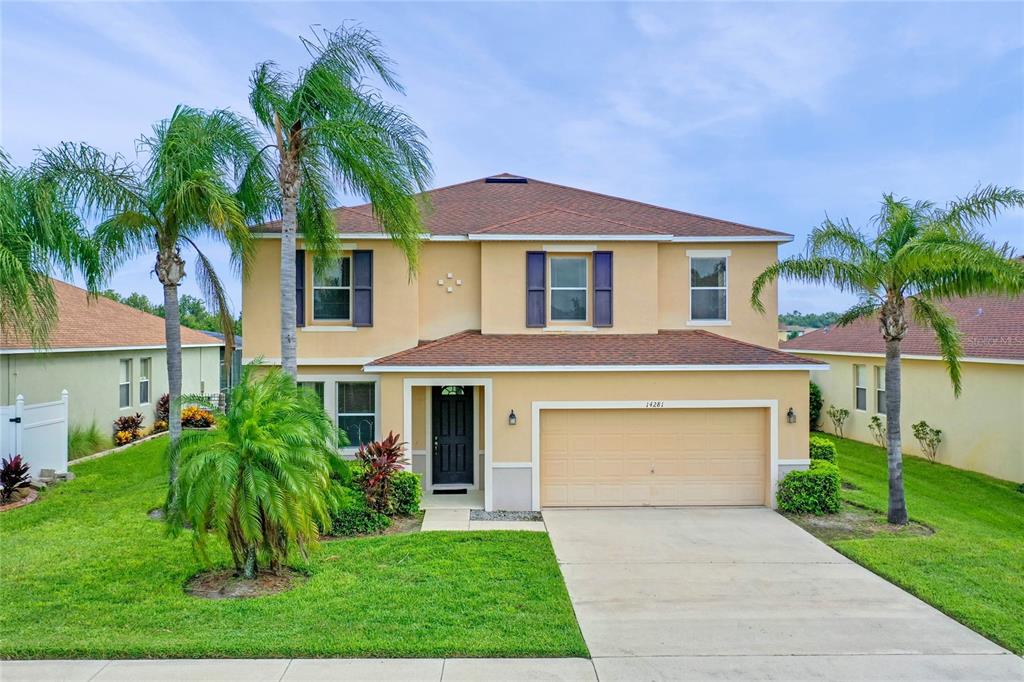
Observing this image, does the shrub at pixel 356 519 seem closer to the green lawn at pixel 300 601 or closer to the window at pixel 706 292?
the green lawn at pixel 300 601

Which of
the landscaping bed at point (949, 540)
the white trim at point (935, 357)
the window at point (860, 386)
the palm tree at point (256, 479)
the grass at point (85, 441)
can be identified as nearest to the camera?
the palm tree at point (256, 479)

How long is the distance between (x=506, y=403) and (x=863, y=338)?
51.9ft

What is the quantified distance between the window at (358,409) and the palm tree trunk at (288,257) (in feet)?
8.57

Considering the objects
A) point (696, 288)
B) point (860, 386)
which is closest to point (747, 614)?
point (696, 288)

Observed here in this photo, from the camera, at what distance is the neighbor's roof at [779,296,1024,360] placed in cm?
1598

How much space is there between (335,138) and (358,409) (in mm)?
6108

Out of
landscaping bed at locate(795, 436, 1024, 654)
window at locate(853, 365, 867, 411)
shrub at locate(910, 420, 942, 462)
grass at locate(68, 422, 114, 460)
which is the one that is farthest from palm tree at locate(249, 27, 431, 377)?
window at locate(853, 365, 867, 411)

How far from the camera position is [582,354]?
487 inches

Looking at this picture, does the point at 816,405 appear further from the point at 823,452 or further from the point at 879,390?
the point at 823,452

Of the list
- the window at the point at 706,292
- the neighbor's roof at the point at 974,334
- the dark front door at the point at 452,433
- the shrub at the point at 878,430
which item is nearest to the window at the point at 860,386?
the neighbor's roof at the point at 974,334

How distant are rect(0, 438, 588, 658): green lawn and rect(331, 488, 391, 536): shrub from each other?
22.6 inches

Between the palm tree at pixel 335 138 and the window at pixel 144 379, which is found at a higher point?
the palm tree at pixel 335 138

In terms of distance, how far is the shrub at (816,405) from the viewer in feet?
76.4

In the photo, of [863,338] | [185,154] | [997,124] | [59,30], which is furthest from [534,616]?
[997,124]
